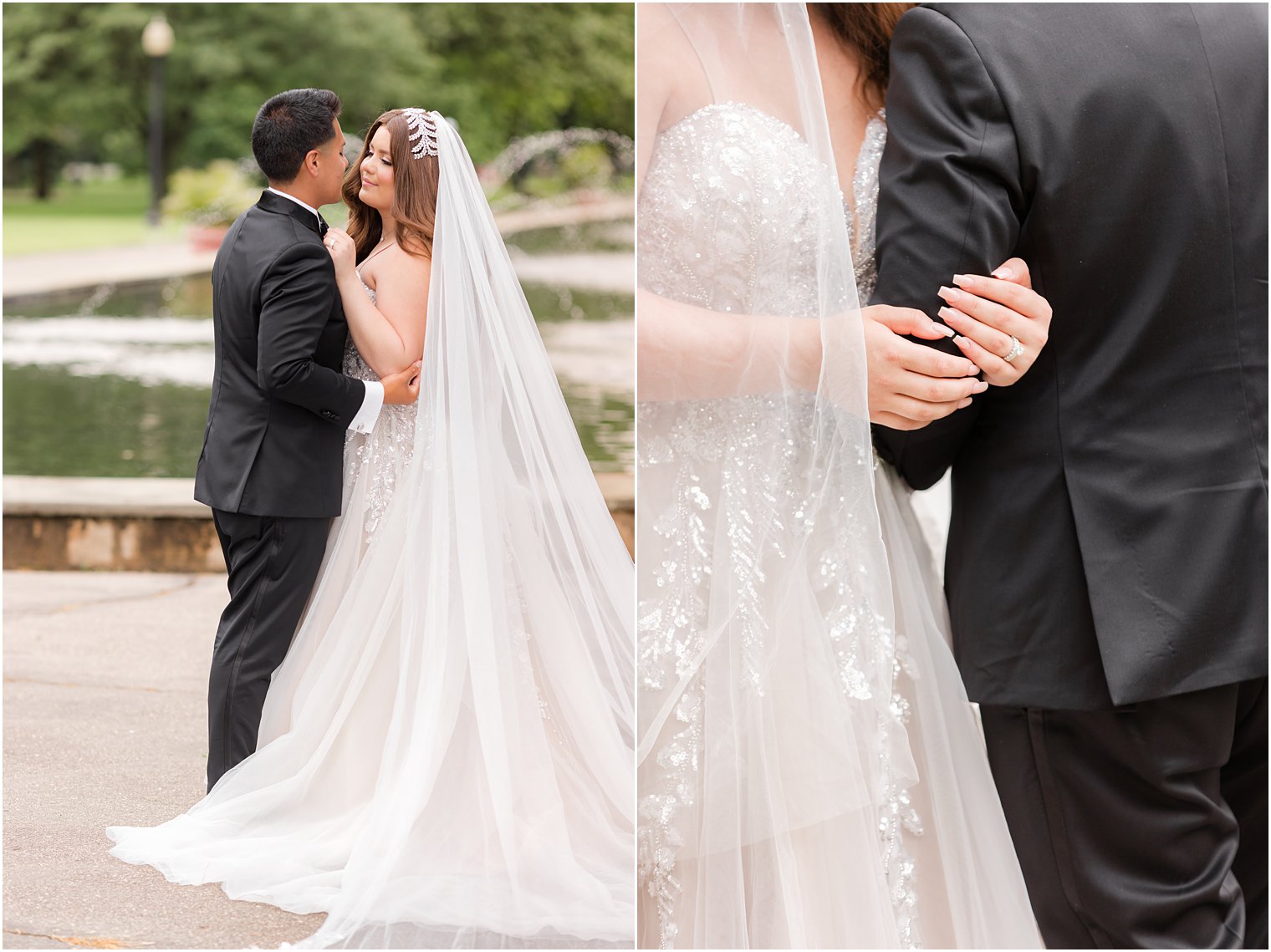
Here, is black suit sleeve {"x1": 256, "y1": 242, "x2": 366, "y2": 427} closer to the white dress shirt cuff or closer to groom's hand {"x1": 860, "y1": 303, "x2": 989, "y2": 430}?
the white dress shirt cuff

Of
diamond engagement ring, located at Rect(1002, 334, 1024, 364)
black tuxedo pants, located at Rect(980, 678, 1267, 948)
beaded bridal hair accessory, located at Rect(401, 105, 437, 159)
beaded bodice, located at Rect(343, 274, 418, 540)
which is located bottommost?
black tuxedo pants, located at Rect(980, 678, 1267, 948)

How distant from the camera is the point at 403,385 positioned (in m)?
2.16

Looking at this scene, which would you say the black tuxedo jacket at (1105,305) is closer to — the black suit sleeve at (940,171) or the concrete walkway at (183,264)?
the black suit sleeve at (940,171)

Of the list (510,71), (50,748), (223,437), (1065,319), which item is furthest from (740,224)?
(510,71)

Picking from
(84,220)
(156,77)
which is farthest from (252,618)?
(84,220)

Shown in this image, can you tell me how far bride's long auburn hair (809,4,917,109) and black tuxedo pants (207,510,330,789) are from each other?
1.18 m

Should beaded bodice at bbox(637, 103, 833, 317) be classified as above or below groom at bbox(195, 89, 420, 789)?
above

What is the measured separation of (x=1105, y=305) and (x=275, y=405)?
1.35 meters

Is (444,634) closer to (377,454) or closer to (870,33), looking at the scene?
(377,454)

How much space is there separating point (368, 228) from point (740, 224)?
80 centimetres

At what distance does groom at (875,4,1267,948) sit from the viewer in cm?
171

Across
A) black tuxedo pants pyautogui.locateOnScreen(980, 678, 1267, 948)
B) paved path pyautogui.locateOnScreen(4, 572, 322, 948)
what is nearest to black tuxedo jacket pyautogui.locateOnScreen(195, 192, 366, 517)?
paved path pyautogui.locateOnScreen(4, 572, 322, 948)

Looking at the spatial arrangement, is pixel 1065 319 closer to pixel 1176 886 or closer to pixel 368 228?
pixel 1176 886

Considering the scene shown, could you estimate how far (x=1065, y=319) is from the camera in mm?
1785
